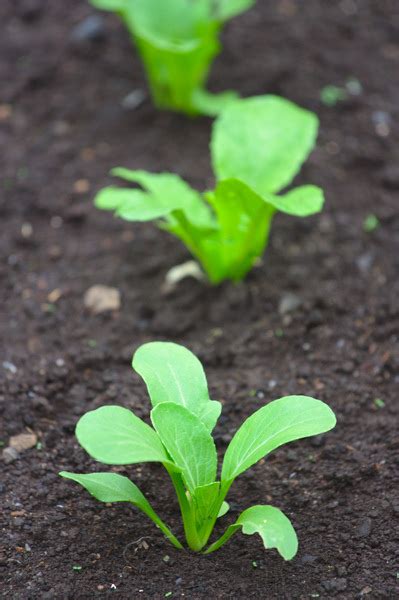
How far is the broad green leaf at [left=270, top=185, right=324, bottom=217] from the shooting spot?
1.97m

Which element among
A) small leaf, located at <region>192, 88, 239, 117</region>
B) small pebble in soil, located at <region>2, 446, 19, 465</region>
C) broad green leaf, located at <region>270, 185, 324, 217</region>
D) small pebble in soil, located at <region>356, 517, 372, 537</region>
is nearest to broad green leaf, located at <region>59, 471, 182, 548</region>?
small pebble in soil, located at <region>2, 446, 19, 465</region>

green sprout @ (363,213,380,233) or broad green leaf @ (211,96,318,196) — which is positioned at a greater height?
broad green leaf @ (211,96,318,196)

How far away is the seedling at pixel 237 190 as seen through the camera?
220 centimetres

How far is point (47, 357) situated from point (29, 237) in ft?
2.03

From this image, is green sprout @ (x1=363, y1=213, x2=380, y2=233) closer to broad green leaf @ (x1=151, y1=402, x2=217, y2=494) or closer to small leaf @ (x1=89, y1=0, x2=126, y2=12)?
small leaf @ (x1=89, y1=0, x2=126, y2=12)

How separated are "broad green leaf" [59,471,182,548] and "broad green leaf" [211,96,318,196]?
1.05m

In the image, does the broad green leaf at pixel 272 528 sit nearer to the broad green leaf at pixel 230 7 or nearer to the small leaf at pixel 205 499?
the small leaf at pixel 205 499

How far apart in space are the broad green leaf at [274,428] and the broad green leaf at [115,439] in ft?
0.56

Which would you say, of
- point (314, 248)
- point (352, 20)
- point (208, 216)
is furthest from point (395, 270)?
point (352, 20)

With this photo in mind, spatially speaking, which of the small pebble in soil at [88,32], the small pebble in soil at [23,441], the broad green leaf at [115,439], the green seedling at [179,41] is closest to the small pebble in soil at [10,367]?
the small pebble in soil at [23,441]

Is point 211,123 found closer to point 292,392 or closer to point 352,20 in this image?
point 352,20

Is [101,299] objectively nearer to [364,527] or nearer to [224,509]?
[224,509]

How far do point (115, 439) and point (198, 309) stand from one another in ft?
3.35

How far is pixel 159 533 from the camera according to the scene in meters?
1.75
